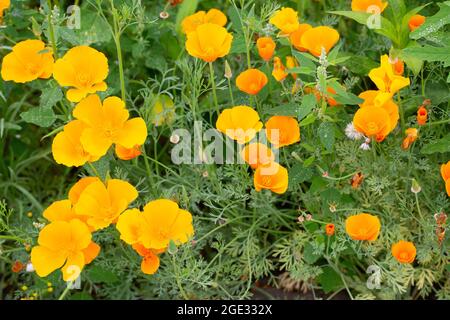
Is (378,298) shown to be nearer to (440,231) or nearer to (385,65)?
(440,231)

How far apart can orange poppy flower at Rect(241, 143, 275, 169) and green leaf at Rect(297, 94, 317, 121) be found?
0.37 feet

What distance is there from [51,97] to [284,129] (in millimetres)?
540

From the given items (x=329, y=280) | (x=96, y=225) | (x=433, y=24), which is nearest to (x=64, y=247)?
(x=96, y=225)

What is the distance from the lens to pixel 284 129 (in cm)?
172

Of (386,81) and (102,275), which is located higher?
(386,81)

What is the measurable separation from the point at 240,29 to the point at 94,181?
549 mm

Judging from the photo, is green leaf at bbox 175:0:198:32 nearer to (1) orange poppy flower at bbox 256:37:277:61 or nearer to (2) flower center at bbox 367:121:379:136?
(1) orange poppy flower at bbox 256:37:277:61

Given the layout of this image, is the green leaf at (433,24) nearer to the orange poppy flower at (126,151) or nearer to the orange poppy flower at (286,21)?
the orange poppy flower at (286,21)

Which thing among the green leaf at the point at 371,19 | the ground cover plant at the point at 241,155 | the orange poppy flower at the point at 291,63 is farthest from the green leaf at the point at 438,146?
the orange poppy flower at the point at 291,63

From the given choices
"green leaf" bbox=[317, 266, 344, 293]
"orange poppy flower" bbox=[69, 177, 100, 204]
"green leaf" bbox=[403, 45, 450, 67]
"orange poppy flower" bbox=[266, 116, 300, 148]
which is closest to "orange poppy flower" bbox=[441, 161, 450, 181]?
"green leaf" bbox=[403, 45, 450, 67]

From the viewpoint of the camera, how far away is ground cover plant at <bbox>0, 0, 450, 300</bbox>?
1611 millimetres

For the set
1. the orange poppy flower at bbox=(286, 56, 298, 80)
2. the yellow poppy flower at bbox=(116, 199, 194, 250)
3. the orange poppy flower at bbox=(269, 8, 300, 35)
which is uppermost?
the orange poppy flower at bbox=(269, 8, 300, 35)

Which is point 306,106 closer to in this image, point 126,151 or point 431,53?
point 431,53
